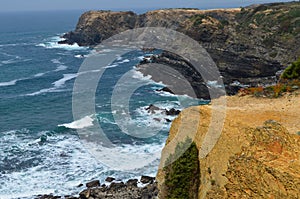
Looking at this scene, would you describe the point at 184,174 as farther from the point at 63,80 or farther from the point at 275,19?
the point at 275,19

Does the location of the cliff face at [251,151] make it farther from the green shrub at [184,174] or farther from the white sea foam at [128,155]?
the white sea foam at [128,155]

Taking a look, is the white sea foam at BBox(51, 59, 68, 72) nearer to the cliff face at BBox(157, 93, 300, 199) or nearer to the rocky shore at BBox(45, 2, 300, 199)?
the rocky shore at BBox(45, 2, 300, 199)

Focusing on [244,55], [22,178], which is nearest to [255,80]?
[244,55]

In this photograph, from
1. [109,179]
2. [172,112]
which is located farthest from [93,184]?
[172,112]

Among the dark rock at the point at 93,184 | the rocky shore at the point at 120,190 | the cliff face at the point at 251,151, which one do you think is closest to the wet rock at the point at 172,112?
the rocky shore at the point at 120,190

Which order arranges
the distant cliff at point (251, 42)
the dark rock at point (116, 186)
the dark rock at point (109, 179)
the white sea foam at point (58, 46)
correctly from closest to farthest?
the dark rock at point (116, 186), the dark rock at point (109, 179), the distant cliff at point (251, 42), the white sea foam at point (58, 46)

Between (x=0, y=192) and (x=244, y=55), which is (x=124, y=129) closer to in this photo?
(x=0, y=192)
